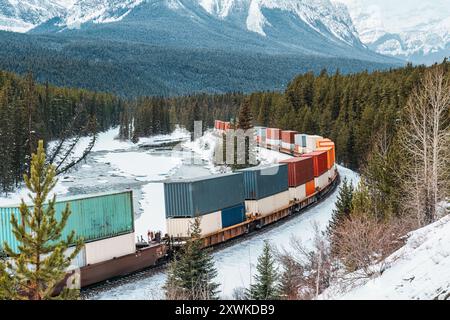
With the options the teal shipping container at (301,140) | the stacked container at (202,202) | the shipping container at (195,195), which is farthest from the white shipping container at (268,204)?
the teal shipping container at (301,140)

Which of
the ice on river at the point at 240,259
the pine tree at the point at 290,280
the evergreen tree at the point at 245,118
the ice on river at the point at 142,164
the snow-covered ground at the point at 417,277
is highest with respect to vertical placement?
the evergreen tree at the point at 245,118

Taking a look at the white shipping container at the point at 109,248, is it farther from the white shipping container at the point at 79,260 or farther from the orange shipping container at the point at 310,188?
the orange shipping container at the point at 310,188

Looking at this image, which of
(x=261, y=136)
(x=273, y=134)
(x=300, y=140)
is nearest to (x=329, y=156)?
(x=300, y=140)

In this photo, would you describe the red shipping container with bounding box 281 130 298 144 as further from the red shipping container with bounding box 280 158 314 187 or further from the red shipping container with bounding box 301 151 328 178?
the red shipping container with bounding box 280 158 314 187

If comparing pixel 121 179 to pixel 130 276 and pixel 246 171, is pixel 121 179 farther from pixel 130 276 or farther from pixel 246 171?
pixel 130 276

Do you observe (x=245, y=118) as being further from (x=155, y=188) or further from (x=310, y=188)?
(x=310, y=188)
